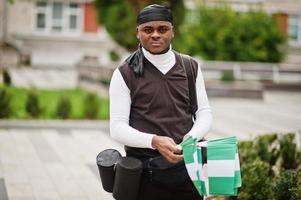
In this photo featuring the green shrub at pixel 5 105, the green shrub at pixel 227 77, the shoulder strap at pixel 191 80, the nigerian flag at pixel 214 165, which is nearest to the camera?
the nigerian flag at pixel 214 165

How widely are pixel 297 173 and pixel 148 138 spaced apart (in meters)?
2.76

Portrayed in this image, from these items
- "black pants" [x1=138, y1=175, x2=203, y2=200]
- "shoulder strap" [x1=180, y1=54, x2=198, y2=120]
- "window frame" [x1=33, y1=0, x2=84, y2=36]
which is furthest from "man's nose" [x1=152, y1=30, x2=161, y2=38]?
"window frame" [x1=33, y1=0, x2=84, y2=36]

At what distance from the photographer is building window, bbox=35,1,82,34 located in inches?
1512

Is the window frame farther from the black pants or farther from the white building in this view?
the black pants

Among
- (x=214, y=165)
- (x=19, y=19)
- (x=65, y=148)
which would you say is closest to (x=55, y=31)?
(x=19, y=19)

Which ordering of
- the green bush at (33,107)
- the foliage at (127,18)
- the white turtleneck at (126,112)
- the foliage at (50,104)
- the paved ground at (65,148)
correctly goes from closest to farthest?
the white turtleneck at (126,112) < the paved ground at (65,148) < the green bush at (33,107) < the foliage at (50,104) < the foliage at (127,18)

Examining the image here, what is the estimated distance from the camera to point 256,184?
6434 millimetres

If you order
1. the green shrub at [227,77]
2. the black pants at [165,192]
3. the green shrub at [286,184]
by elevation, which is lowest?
the green shrub at [227,77]

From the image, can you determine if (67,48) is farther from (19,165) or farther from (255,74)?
(19,165)

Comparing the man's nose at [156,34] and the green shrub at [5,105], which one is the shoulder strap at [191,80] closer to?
the man's nose at [156,34]

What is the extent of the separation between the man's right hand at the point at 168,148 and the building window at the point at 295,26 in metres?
38.7

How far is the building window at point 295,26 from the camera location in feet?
135

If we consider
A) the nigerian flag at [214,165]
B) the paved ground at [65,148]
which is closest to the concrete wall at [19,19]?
the paved ground at [65,148]

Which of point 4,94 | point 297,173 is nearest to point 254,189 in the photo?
point 297,173
